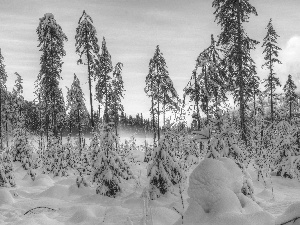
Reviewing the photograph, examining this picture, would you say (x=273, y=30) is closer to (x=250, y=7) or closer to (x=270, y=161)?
(x=250, y=7)

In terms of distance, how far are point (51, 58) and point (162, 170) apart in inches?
736

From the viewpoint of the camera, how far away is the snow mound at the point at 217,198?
172 inches

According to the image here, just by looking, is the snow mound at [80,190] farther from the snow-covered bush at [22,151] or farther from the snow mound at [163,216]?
the snow-covered bush at [22,151]

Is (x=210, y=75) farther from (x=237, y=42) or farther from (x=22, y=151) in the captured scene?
(x=22, y=151)

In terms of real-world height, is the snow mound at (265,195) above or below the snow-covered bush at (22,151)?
A: below

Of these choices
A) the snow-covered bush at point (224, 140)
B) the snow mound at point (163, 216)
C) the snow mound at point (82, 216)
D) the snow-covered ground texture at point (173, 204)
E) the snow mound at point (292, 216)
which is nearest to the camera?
the snow mound at point (292, 216)

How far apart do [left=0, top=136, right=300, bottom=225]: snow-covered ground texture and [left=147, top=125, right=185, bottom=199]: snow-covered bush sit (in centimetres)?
33

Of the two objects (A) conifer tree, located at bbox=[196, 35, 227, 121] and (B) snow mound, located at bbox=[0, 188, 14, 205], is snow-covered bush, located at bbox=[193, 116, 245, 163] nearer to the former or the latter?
(A) conifer tree, located at bbox=[196, 35, 227, 121]

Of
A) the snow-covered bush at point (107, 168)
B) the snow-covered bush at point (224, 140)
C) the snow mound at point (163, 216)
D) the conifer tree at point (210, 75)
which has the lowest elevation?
the snow mound at point (163, 216)

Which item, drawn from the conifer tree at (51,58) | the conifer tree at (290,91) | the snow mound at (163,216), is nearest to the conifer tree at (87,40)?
the conifer tree at (51,58)

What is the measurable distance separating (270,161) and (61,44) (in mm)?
19554

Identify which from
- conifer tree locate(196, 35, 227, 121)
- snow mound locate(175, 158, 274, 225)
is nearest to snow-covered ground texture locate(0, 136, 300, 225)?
snow mound locate(175, 158, 274, 225)

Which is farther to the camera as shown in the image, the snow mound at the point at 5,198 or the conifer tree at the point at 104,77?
the conifer tree at the point at 104,77

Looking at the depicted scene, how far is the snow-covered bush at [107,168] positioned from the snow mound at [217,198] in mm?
4692
